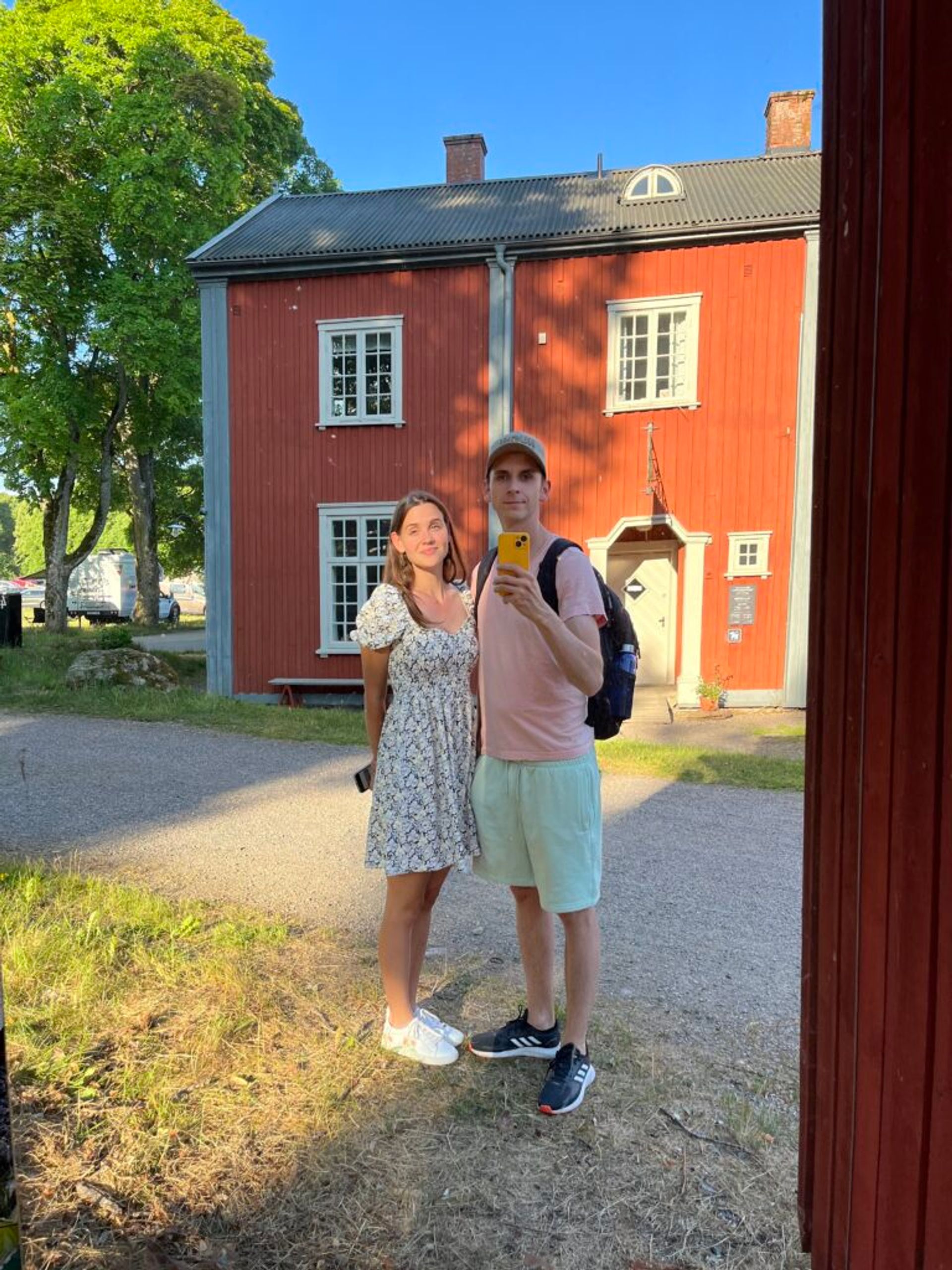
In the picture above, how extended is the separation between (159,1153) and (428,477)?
11.4 m

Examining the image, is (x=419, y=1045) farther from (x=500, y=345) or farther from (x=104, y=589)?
(x=104, y=589)

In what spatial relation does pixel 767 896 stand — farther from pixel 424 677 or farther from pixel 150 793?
pixel 150 793

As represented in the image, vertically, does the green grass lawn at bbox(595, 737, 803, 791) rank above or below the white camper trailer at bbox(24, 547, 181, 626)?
below

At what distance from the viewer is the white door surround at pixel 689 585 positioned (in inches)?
474

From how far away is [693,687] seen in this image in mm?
12180

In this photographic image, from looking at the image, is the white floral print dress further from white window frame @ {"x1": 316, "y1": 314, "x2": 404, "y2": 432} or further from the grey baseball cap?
white window frame @ {"x1": 316, "y1": 314, "x2": 404, "y2": 432}

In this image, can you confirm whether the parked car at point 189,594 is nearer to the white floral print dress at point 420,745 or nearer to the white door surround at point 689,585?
the white door surround at point 689,585

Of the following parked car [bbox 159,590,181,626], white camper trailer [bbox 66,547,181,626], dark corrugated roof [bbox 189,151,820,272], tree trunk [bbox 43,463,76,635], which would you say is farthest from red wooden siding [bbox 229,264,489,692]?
white camper trailer [bbox 66,547,181,626]

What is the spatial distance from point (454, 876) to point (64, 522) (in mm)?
19654

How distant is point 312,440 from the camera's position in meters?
13.1

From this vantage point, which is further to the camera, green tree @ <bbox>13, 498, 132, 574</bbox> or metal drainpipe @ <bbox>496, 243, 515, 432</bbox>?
green tree @ <bbox>13, 498, 132, 574</bbox>

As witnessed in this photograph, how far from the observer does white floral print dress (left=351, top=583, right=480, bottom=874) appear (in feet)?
8.22

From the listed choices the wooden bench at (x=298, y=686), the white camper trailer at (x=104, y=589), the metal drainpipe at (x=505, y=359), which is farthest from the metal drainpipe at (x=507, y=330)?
the white camper trailer at (x=104, y=589)

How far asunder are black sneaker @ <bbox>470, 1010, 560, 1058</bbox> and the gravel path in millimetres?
514
